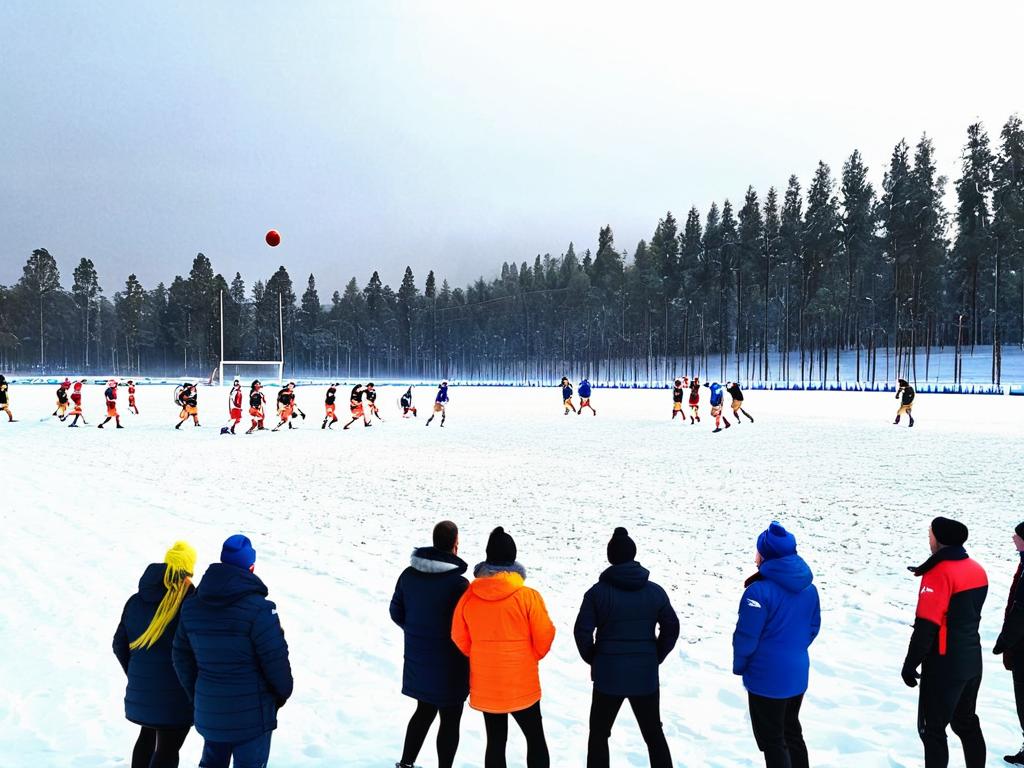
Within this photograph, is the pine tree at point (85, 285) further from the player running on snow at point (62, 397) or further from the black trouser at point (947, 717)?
the black trouser at point (947, 717)

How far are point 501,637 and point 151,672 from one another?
68.0 inches

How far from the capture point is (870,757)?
388cm

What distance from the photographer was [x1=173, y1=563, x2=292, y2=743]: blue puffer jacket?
2.88m

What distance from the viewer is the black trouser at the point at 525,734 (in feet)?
10.9

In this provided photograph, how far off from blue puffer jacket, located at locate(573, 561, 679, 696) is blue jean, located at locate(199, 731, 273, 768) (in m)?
1.63

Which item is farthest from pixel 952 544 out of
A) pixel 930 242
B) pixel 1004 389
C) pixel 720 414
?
pixel 930 242

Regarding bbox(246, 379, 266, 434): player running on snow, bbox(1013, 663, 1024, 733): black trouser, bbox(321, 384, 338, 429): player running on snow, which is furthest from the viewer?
bbox(321, 384, 338, 429): player running on snow

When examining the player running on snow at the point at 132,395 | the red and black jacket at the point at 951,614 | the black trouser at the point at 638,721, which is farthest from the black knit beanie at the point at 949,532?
the player running on snow at the point at 132,395

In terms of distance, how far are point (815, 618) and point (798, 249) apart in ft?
275

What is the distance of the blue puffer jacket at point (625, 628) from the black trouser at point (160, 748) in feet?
6.85

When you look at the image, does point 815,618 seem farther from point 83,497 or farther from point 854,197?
point 854,197

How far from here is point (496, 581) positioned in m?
3.17

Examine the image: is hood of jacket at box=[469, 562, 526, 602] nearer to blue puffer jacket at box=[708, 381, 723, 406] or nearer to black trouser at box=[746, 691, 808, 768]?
black trouser at box=[746, 691, 808, 768]

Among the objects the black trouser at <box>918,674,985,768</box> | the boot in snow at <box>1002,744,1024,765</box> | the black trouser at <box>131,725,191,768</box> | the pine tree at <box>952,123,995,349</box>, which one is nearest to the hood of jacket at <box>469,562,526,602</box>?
the black trouser at <box>131,725,191,768</box>
